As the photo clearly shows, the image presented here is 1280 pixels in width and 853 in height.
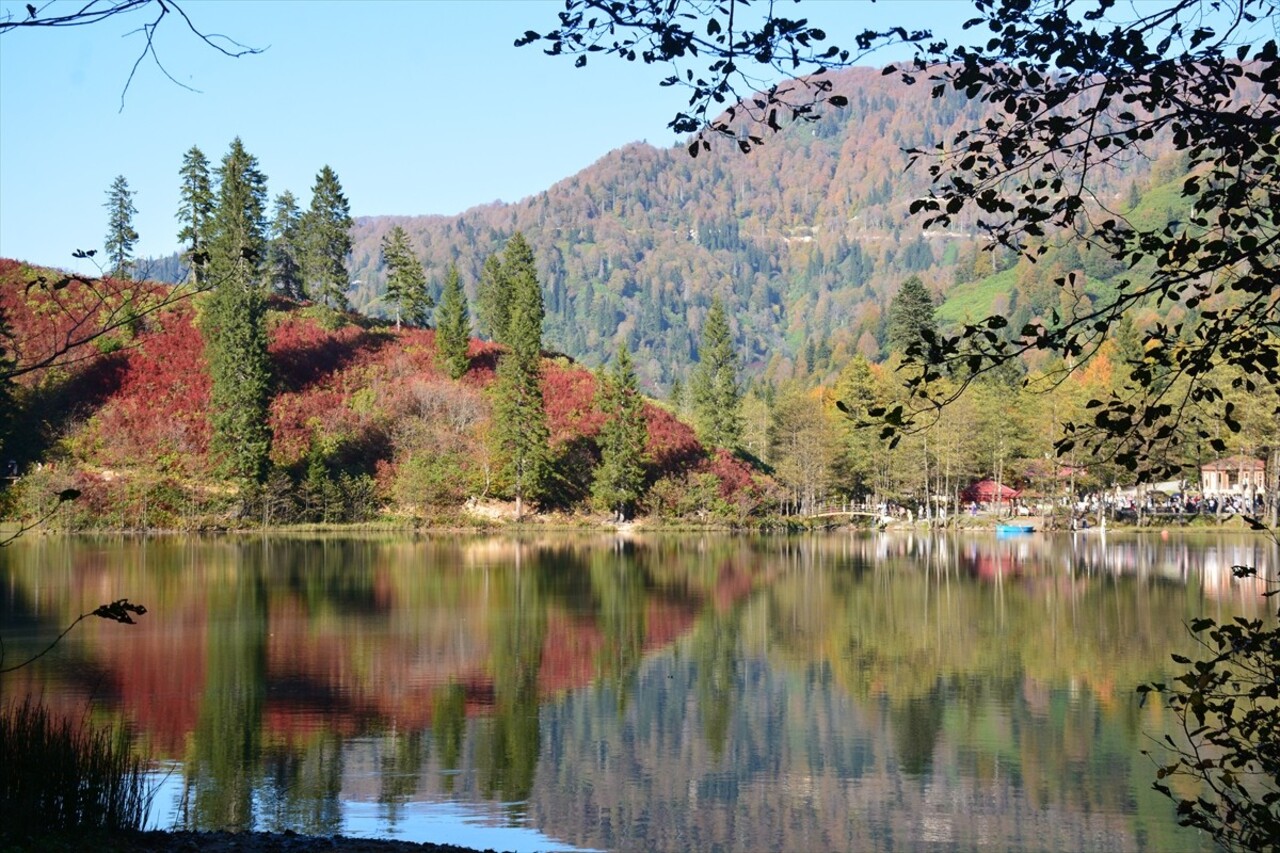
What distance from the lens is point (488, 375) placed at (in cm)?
8119

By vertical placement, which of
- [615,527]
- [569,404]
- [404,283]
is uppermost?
[404,283]

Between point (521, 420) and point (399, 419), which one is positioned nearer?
point (521, 420)

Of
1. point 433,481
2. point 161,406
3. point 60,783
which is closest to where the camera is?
point 60,783

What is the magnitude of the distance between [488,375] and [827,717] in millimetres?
63921

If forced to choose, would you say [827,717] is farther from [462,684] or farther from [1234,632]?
[1234,632]

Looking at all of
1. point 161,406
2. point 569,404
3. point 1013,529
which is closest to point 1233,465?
point 1013,529

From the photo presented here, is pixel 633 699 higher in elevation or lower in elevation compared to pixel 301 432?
lower

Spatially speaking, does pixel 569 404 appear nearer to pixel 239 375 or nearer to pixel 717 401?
pixel 717 401

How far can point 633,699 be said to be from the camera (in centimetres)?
2027

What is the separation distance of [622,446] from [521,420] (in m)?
5.91

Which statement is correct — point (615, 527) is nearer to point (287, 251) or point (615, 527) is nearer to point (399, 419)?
point (399, 419)

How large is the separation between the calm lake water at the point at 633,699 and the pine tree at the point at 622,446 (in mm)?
30240

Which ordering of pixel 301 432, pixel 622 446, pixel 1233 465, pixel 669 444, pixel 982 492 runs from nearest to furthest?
pixel 301 432, pixel 622 446, pixel 669 444, pixel 1233 465, pixel 982 492

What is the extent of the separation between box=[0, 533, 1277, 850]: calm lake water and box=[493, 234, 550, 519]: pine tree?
93.9 feet
